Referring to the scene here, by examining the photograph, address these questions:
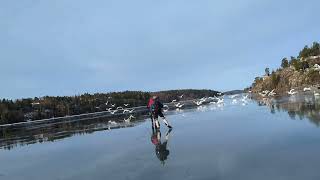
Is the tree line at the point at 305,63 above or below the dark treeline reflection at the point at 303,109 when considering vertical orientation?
above

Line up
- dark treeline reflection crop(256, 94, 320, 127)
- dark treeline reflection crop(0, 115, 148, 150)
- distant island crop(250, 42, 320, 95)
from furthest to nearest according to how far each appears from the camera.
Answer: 1. distant island crop(250, 42, 320, 95)
2. dark treeline reflection crop(0, 115, 148, 150)
3. dark treeline reflection crop(256, 94, 320, 127)

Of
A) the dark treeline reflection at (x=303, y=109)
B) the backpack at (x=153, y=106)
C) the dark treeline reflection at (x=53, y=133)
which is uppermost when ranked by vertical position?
the backpack at (x=153, y=106)

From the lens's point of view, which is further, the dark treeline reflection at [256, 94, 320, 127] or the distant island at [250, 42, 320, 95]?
the distant island at [250, 42, 320, 95]

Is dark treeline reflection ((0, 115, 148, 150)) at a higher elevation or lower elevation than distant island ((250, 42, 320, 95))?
lower

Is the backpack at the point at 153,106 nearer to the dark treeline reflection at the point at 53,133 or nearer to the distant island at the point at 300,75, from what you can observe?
the dark treeline reflection at the point at 53,133

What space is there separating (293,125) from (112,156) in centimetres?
Result: 793

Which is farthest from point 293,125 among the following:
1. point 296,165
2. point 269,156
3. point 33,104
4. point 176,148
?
point 33,104

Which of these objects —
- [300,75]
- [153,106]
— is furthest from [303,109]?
[300,75]

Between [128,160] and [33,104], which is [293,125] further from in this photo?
[33,104]

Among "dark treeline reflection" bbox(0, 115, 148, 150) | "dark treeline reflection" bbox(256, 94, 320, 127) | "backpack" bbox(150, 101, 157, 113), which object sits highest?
"backpack" bbox(150, 101, 157, 113)

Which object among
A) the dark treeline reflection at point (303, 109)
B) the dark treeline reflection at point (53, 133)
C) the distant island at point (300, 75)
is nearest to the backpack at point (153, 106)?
the dark treeline reflection at point (303, 109)

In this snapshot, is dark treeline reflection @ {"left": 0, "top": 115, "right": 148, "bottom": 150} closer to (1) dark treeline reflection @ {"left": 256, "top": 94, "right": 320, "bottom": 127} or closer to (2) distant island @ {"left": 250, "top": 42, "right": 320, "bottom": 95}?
(1) dark treeline reflection @ {"left": 256, "top": 94, "right": 320, "bottom": 127}

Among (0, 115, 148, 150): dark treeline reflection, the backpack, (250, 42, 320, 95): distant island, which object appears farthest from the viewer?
(250, 42, 320, 95): distant island

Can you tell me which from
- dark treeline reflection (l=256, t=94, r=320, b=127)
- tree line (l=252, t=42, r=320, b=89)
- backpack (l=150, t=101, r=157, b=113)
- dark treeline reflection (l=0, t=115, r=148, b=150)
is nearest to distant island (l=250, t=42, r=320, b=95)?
tree line (l=252, t=42, r=320, b=89)
